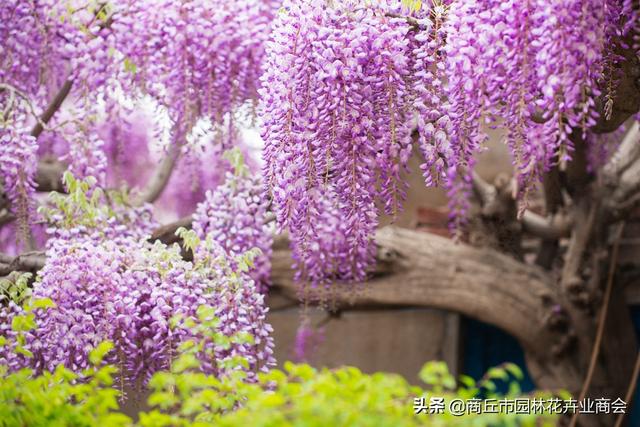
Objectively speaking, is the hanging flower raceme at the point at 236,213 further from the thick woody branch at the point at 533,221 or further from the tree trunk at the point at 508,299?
the thick woody branch at the point at 533,221

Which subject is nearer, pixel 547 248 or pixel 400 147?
pixel 400 147

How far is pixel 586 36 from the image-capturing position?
282 centimetres

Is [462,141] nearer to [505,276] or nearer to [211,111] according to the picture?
[211,111]

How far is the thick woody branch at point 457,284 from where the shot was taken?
482 cm

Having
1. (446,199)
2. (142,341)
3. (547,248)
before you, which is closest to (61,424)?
(142,341)

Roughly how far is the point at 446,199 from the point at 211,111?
8.16ft

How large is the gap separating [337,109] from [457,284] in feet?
6.54

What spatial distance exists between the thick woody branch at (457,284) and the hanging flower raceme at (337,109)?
1580 millimetres

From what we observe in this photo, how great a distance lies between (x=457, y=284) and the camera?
4.89m

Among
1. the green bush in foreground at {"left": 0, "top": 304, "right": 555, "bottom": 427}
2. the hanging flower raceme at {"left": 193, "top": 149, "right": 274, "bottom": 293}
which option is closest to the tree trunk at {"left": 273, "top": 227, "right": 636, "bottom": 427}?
the hanging flower raceme at {"left": 193, "top": 149, "right": 274, "bottom": 293}

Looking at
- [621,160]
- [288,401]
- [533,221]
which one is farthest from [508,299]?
[288,401]

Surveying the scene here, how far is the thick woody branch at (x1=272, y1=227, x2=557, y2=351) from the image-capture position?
4.82 m

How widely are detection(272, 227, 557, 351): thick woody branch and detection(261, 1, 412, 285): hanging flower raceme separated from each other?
5.18 feet

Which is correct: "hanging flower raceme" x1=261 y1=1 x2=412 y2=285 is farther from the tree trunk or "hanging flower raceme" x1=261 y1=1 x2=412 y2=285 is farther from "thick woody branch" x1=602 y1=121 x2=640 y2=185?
"thick woody branch" x1=602 y1=121 x2=640 y2=185
